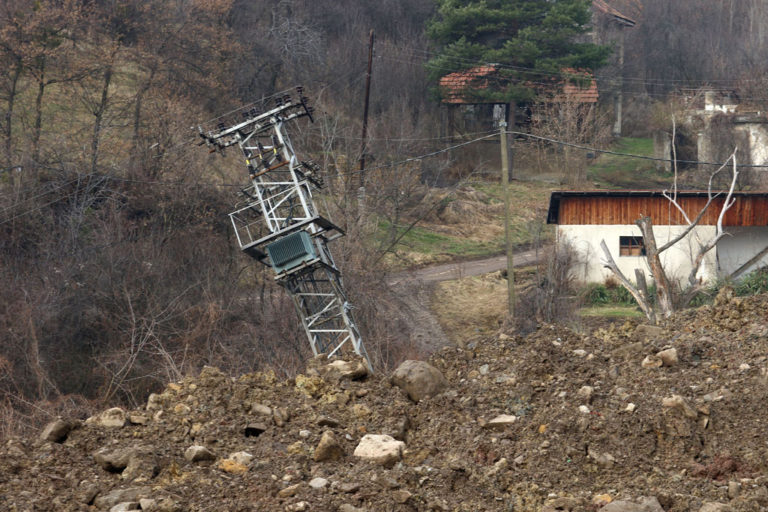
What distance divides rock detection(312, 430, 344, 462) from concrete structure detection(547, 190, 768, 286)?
Answer: 20841mm

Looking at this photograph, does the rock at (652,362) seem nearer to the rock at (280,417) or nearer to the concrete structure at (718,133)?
the rock at (280,417)

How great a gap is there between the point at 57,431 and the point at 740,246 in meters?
24.8

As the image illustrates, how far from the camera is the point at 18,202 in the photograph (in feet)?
84.3

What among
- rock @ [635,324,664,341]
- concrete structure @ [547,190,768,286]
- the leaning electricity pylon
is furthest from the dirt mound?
concrete structure @ [547,190,768,286]

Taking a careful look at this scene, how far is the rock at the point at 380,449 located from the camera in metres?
8.27

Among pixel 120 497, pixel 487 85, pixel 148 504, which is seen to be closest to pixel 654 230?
pixel 487 85

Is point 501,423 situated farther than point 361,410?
No

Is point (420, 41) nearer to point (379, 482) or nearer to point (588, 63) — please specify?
point (588, 63)

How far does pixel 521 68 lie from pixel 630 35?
22.9m

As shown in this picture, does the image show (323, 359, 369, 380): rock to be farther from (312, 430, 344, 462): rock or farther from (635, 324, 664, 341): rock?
(635, 324, 664, 341): rock

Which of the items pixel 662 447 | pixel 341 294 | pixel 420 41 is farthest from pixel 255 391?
pixel 420 41

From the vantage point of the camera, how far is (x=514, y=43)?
3994 cm

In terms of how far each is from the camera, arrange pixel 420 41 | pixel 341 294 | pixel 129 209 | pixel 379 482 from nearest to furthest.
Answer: pixel 379 482, pixel 341 294, pixel 129 209, pixel 420 41

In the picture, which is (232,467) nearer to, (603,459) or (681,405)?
(603,459)
